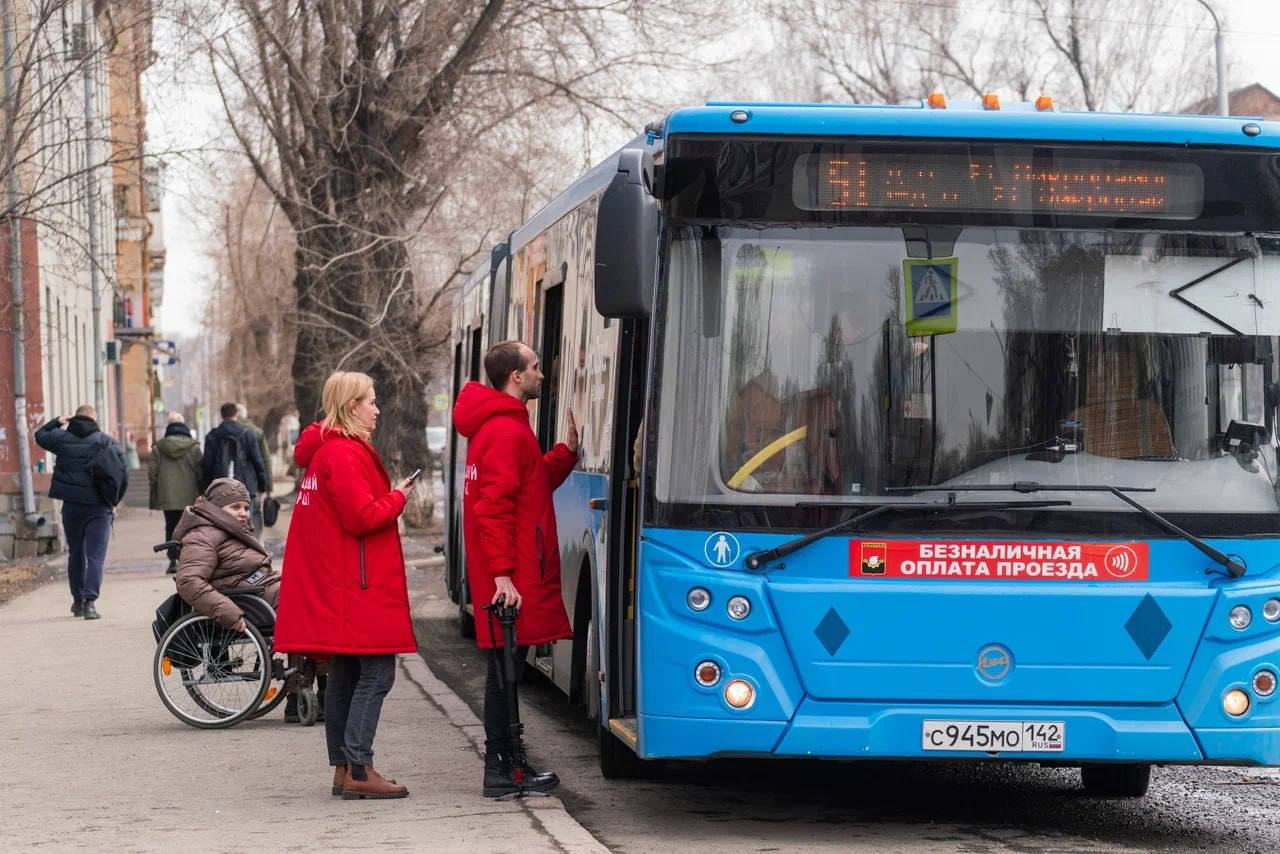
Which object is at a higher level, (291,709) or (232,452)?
(232,452)

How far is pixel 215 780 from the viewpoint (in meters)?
9.19

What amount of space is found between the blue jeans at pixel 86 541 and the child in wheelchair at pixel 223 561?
6.79m

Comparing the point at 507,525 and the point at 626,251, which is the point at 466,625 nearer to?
the point at 507,525

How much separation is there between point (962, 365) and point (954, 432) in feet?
0.80

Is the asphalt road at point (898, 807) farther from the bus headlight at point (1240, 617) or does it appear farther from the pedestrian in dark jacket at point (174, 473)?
the pedestrian in dark jacket at point (174, 473)

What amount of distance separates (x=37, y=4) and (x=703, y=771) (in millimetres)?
14694

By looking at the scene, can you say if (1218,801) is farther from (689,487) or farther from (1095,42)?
(1095,42)

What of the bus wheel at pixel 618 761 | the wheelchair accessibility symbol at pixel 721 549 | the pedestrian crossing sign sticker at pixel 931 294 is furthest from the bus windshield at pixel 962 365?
the bus wheel at pixel 618 761

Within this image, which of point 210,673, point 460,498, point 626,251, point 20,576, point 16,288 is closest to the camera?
point 626,251

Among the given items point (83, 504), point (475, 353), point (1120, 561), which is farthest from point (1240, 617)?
point (83, 504)

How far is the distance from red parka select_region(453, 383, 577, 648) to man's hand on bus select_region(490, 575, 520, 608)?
4 cm

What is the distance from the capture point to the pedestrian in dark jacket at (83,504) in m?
17.5

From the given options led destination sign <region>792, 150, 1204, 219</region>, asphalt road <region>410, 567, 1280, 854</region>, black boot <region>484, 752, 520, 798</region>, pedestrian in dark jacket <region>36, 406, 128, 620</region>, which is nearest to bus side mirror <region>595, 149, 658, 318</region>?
led destination sign <region>792, 150, 1204, 219</region>

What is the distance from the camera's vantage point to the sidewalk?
761 cm
